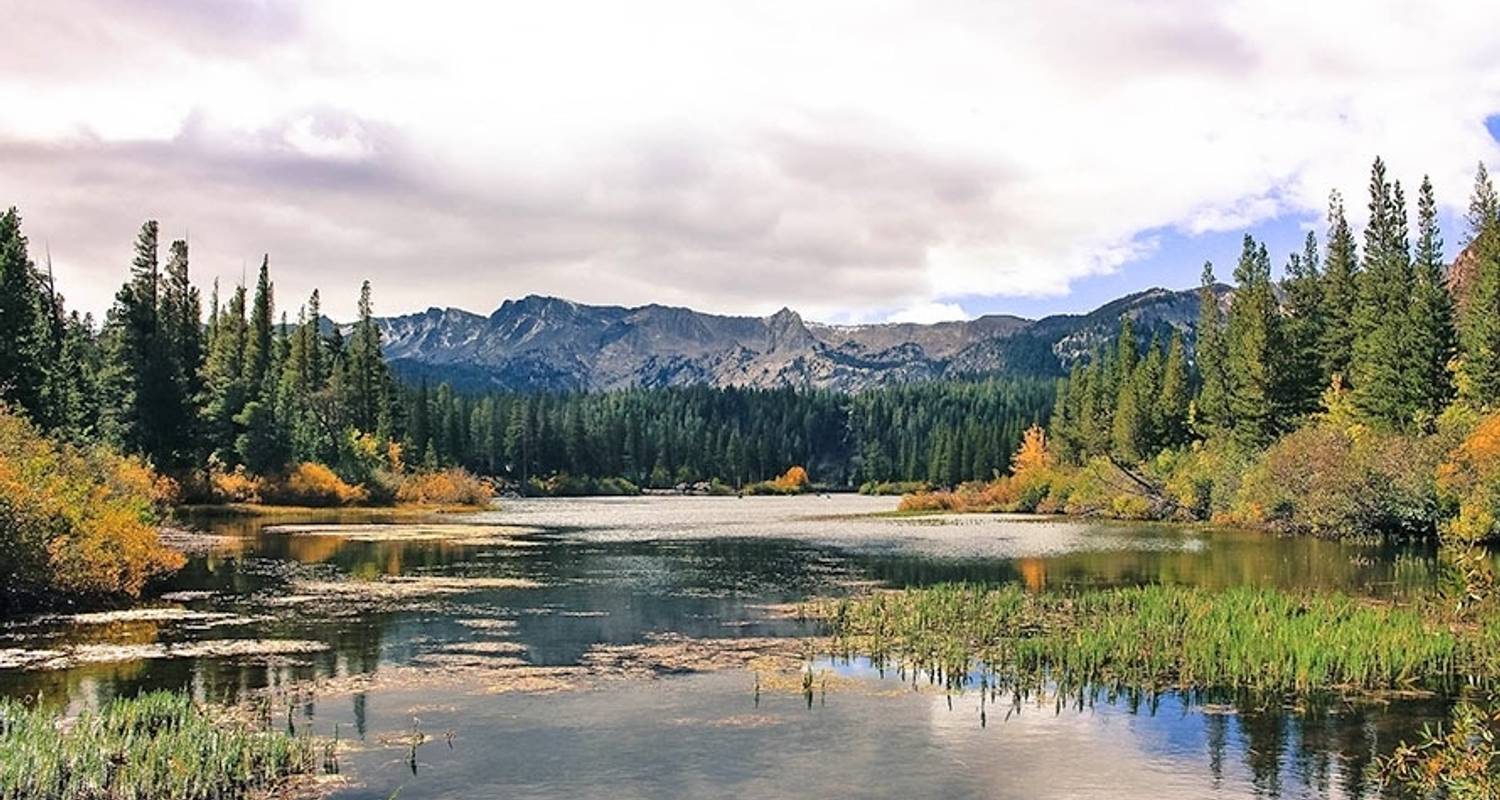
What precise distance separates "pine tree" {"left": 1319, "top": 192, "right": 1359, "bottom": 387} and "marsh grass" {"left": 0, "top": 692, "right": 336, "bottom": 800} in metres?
104

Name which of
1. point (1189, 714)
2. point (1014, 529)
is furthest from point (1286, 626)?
point (1014, 529)

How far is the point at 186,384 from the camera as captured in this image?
10575 cm

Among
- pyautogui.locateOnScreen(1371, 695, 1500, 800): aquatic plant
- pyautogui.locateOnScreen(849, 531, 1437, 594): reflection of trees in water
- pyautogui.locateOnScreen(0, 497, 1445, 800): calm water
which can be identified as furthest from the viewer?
pyautogui.locateOnScreen(849, 531, 1437, 594): reflection of trees in water

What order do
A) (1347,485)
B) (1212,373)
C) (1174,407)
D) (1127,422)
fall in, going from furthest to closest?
(1127,422) → (1174,407) → (1212,373) → (1347,485)

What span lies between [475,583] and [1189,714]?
32.8m

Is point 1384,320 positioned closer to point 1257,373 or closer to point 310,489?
point 1257,373

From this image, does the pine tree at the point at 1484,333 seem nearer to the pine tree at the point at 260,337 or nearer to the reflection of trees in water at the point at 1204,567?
the reflection of trees in water at the point at 1204,567

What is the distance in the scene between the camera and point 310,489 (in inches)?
4459

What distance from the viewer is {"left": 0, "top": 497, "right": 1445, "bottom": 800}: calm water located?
20516 millimetres

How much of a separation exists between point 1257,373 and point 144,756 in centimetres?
10702

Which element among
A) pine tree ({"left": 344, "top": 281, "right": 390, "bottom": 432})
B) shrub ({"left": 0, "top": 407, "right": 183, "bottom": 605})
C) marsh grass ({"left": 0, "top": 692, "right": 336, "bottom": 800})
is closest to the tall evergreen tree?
pine tree ({"left": 344, "top": 281, "right": 390, "bottom": 432})

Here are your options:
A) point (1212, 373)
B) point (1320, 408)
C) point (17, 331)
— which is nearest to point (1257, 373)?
point (1320, 408)

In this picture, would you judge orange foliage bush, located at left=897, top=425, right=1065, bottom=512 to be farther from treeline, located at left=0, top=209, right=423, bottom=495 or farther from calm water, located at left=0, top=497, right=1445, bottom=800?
calm water, located at left=0, top=497, right=1445, bottom=800

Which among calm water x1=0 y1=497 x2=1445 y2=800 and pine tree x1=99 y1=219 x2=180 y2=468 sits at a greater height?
pine tree x1=99 y1=219 x2=180 y2=468
